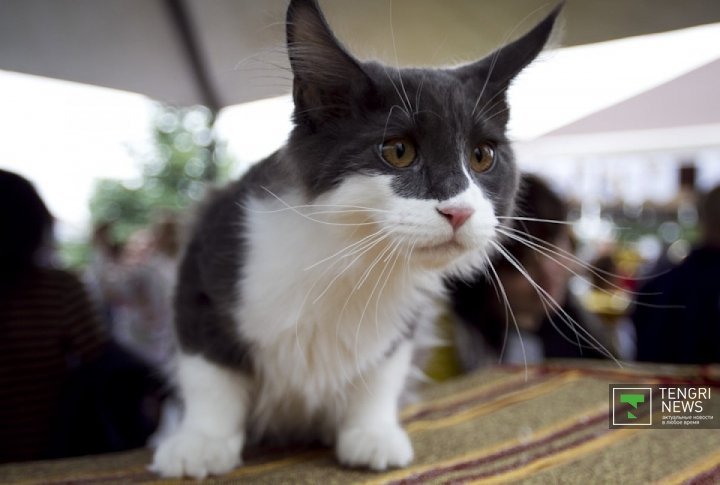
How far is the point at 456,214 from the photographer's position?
577 mm

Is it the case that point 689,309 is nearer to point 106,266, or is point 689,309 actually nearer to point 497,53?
point 497,53

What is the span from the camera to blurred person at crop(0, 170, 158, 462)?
35.7 inches

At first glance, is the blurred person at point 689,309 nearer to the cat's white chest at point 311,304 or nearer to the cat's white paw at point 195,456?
the cat's white chest at point 311,304

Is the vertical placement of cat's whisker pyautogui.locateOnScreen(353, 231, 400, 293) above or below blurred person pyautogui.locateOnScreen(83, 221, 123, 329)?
above

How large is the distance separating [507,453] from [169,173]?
140cm

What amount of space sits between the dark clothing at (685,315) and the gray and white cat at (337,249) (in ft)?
2.55

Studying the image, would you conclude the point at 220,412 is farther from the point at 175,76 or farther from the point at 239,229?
the point at 175,76

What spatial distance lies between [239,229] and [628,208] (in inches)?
105

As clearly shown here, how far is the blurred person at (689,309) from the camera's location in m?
1.28

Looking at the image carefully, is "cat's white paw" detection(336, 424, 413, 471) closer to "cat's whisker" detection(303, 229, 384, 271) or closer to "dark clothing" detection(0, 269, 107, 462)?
"cat's whisker" detection(303, 229, 384, 271)

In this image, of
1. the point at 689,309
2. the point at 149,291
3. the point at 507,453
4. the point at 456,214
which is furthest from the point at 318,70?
the point at 149,291

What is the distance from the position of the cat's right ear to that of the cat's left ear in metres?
0.15

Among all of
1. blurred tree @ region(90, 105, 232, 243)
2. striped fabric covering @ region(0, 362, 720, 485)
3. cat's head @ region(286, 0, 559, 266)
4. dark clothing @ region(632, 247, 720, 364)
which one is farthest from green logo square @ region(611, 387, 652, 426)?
blurred tree @ region(90, 105, 232, 243)

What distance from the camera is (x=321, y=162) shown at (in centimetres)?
66
